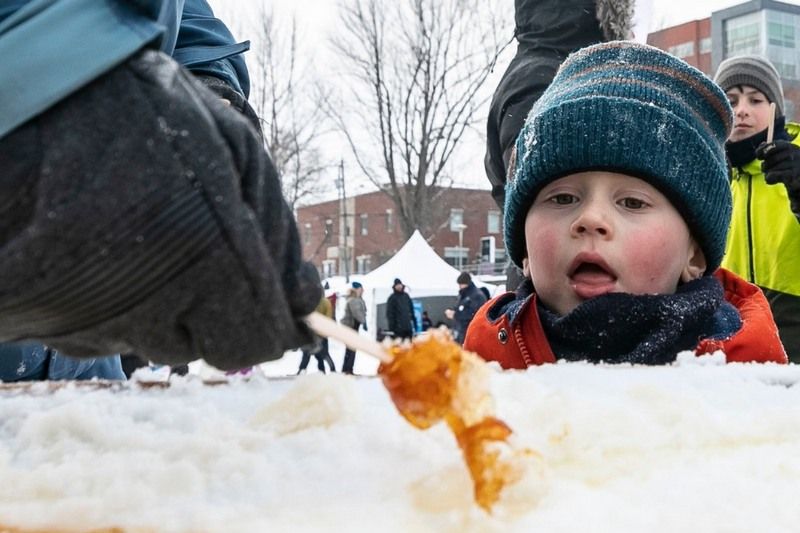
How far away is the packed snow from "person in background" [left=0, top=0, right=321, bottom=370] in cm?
10

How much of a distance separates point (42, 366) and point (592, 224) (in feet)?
3.60

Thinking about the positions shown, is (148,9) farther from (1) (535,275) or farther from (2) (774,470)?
(1) (535,275)

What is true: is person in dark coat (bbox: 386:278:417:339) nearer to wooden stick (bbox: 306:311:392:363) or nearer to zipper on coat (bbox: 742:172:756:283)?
zipper on coat (bbox: 742:172:756:283)

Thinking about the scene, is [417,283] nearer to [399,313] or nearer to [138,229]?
[399,313]

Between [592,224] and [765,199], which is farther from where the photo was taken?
[765,199]

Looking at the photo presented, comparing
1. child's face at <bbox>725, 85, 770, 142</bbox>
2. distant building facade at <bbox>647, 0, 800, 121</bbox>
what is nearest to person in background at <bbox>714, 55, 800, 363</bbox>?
child's face at <bbox>725, 85, 770, 142</bbox>

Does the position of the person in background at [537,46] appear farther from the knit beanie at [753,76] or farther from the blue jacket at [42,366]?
the blue jacket at [42,366]

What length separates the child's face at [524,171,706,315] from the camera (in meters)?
1.19

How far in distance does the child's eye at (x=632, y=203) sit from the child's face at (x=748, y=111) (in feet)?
4.42

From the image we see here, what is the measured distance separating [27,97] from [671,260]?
1.07 metres

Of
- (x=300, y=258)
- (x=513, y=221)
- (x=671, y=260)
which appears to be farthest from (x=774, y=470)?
(x=513, y=221)

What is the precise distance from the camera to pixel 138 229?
44cm

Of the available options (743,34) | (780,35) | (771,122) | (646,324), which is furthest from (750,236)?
(780,35)

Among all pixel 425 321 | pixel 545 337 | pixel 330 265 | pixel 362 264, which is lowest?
pixel 330 265
